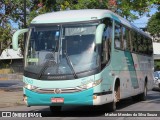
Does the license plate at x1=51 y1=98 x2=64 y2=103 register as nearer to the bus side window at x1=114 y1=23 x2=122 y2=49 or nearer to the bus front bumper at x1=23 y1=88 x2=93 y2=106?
the bus front bumper at x1=23 y1=88 x2=93 y2=106

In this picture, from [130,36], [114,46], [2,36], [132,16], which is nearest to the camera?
[114,46]

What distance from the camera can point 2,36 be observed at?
24016 mm

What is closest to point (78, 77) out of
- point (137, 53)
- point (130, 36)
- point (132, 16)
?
point (130, 36)

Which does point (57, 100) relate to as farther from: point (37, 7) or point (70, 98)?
point (37, 7)

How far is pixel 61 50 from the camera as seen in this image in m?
13.6

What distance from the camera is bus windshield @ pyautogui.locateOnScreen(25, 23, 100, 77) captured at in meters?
13.4

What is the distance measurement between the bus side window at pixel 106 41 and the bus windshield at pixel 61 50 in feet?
1.49

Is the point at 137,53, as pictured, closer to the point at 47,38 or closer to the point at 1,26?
the point at 47,38

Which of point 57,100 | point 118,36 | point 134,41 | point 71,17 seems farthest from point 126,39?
point 57,100

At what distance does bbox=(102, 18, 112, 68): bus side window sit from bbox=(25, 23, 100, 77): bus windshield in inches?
17.9

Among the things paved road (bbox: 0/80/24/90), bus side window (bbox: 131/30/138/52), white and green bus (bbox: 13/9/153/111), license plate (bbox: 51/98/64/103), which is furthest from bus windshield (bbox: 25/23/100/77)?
paved road (bbox: 0/80/24/90)

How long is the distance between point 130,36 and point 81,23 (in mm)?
5041

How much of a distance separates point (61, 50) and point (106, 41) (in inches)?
63.6

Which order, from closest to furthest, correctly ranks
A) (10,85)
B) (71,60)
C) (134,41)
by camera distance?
(71,60), (134,41), (10,85)
